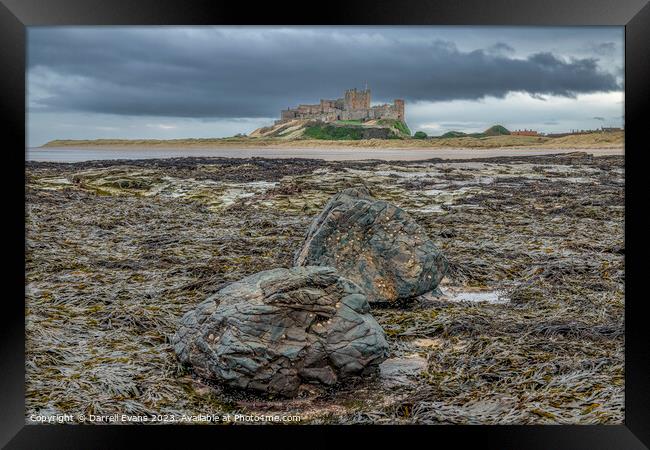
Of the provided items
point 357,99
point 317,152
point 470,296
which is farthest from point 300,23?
point 317,152

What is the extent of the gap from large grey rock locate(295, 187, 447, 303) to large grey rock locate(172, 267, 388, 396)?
4.29 feet

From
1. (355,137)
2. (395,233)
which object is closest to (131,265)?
(395,233)

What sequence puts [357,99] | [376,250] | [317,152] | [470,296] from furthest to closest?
[317,152] < [357,99] < [470,296] < [376,250]

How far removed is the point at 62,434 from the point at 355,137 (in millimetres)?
9135

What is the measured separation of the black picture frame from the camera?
9.82 feet

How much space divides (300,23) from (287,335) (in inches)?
68.7

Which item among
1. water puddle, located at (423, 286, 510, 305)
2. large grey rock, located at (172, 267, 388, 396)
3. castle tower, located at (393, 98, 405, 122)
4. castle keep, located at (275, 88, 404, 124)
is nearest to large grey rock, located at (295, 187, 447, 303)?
water puddle, located at (423, 286, 510, 305)

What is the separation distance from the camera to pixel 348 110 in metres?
9.84

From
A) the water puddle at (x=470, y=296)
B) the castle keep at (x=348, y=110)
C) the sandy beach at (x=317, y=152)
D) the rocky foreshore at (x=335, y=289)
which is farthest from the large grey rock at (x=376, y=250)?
the sandy beach at (x=317, y=152)

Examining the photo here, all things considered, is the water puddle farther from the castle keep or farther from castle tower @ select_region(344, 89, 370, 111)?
castle tower @ select_region(344, 89, 370, 111)

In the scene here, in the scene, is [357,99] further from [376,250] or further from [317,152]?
[376,250]

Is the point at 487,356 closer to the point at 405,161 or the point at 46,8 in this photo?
the point at 46,8

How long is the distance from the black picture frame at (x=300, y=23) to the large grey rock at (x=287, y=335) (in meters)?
0.52

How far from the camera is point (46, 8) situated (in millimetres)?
3049
